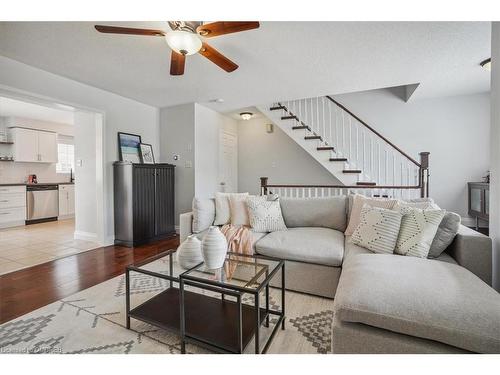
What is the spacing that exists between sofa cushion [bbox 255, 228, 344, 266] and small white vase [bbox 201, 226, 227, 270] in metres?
0.70

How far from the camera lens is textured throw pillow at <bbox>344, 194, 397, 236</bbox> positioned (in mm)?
2219

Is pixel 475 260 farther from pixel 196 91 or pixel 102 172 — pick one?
pixel 102 172

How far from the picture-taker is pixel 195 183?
171 inches

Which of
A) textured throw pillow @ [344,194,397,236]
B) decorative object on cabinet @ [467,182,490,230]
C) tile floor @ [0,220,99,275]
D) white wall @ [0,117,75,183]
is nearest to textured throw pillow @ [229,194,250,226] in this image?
textured throw pillow @ [344,194,397,236]

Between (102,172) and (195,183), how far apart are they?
1421 mm

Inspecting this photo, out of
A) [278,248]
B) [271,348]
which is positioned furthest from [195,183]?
[271,348]

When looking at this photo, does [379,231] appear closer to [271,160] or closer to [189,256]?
[189,256]

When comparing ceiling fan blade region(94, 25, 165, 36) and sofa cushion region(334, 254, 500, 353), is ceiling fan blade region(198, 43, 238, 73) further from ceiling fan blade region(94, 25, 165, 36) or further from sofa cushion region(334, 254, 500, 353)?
sofa cushion region(334, 254, 500, 353)

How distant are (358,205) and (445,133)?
3.56m

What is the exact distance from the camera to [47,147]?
5.80m

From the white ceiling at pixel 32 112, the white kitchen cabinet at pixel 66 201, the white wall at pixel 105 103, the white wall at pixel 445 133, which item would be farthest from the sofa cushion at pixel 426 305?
the white kitchen cabinet at pixel 66 201

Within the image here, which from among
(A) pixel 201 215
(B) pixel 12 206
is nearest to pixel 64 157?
(B) pixel 12 206

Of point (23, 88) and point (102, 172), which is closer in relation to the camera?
point (23, 88)

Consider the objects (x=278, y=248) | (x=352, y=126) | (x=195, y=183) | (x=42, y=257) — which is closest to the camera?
(x=278, y=248)
